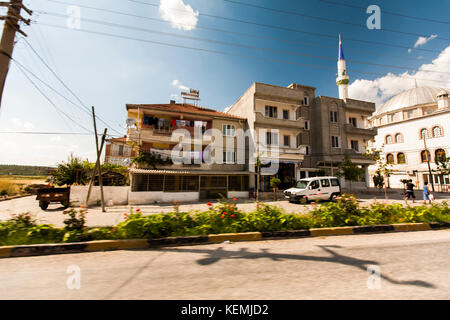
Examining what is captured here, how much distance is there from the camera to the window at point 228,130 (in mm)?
21031

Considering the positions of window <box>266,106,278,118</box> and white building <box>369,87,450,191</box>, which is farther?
white building <box>369,87,450,191</box>

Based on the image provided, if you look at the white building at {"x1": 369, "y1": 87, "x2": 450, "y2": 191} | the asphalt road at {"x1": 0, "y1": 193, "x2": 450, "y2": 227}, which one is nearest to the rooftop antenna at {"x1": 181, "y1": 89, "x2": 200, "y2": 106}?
the asphalt road at {"x1": 0, "y1": 193, "x2": 450, "y2": 227}

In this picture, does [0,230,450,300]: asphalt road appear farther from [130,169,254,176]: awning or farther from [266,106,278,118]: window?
[266,106,278,118]: window

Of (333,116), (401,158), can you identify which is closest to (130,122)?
(333,116)

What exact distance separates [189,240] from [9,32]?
9.20 metres

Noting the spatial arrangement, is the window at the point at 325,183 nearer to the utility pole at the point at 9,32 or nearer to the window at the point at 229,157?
the window at the point at 229,157

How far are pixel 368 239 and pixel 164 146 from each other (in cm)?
1817

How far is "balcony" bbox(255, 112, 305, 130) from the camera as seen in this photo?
804 inches

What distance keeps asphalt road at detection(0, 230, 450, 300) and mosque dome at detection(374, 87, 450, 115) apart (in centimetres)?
5265

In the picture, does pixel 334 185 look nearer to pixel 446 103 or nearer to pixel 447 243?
pixel 447 243

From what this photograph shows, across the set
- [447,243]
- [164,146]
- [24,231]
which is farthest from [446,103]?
[24,231]

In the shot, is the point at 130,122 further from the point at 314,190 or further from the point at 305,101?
the point at 305,101

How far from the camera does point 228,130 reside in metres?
21.2
